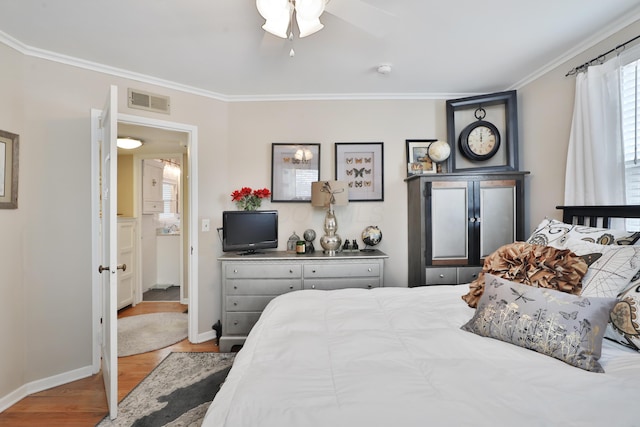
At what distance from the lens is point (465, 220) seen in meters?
2.62

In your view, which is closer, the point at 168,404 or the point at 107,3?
the point at 107,3

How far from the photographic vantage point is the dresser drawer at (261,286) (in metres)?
2.71

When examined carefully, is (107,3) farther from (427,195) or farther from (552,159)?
(552,159)

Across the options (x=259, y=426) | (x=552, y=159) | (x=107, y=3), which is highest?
(x=107, y=3)

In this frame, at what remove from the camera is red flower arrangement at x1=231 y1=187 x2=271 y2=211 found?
300cm

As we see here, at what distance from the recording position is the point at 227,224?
111 inches

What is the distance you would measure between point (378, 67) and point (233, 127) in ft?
5.40

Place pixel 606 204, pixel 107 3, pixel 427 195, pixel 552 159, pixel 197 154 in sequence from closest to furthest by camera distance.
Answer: pixel 107 3
pixel 606 204
pixel 552 159
pixel 427 195
pixel 197 154

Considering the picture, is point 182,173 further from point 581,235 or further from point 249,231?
point 581,235

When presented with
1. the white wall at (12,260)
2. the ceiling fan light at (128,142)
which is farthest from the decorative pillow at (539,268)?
the ceiling fan light at (128,142)

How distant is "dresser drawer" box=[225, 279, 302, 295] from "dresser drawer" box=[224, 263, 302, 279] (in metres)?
0.04

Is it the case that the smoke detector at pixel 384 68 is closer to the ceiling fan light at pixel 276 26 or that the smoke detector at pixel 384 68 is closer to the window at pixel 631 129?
the ceiling fan light at pixel 276 26

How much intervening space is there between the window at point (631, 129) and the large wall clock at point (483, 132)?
0.88 meters

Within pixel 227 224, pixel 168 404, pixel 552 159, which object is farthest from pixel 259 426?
pixel 552 159
